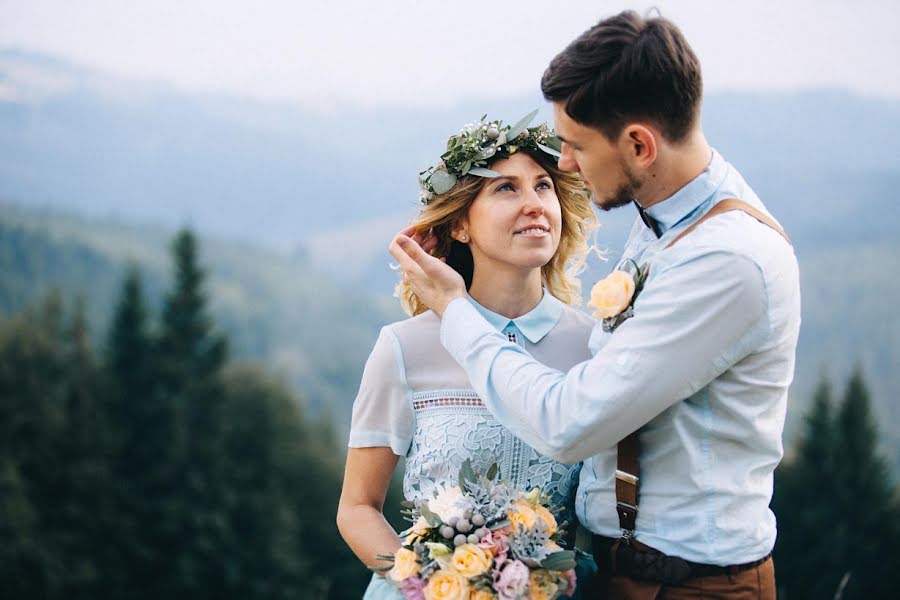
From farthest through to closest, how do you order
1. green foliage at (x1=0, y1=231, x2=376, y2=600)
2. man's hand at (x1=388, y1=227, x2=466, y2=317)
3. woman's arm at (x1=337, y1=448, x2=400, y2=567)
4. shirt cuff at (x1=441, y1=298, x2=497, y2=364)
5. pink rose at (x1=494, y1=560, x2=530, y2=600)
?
green foliage at (x1=0, y1=231, x2=376, y2=600)
woman's arm at (x1=337, y1=448, x2=400, y2=567)
man's hand at (x1=388, y1=227, x2=466, y2=317)
shirt cuff at (x1=441, y1=298, x2=497, y2=364)
pink rose at (x1=494, y1=560, x2=530, y2=600)

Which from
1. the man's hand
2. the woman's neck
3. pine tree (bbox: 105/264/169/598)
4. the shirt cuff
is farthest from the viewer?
pine tree (bbox: 105/264/169/598)

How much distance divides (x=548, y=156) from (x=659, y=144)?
4.65ft

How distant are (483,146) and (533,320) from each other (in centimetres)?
93

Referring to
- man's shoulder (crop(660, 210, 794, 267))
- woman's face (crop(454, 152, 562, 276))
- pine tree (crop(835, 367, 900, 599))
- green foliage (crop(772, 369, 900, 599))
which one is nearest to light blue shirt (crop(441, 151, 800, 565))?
man's shoulder (crop(660, 210, 794, 267))

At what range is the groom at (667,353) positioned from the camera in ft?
10.9

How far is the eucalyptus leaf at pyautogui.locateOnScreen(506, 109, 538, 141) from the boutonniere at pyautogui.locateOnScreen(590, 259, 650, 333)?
143cm

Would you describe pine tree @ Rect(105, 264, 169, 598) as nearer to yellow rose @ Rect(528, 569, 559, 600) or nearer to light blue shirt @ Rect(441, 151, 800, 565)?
yellow rose @ Rect(528, 569, 559, 600)

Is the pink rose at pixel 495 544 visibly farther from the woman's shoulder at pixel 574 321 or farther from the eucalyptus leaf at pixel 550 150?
the eucalyptus leaf at pixel 550 150

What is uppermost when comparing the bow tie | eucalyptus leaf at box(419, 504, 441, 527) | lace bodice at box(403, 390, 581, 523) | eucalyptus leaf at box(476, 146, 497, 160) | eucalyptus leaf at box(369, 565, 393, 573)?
eucalyptus leaf at box(476, 146, 497, 160)

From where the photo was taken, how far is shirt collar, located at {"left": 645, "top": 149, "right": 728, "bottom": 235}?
364cm

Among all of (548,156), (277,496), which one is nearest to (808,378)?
Answer: (277,496)

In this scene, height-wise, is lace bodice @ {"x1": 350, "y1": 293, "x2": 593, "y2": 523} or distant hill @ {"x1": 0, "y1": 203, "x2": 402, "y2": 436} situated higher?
lace bodice @ {"x1": 350, "y1": 293, "x2": 593, "y2": 523}

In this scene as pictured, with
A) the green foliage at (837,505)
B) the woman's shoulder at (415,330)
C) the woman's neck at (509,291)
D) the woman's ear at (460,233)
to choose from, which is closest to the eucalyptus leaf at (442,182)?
the woman's ear at (460,233)

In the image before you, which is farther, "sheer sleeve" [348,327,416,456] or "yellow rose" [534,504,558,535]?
"sheer sleeve" [348,327,416,456]
